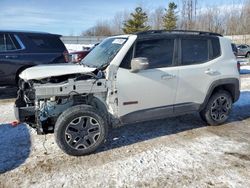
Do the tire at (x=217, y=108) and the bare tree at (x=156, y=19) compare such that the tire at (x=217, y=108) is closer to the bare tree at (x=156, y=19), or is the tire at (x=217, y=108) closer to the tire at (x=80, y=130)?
the tire at (x=80, y=130)

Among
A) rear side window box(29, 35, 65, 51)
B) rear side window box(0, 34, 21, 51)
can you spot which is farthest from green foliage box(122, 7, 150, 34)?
rear side window box(0, 34, 21, 51)

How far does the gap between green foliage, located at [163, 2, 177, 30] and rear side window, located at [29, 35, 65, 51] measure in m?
39.0

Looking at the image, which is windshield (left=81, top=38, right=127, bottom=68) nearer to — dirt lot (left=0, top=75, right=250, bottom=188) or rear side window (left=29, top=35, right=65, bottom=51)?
dirt lot (left=0, top=75, right=250, bottom=188)

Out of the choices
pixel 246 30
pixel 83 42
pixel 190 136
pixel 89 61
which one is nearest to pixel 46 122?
pixel 89 61

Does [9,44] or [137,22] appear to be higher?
[137,22]

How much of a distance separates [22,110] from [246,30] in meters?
47.3

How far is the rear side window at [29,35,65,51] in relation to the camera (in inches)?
328

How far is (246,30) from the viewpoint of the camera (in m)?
45.2

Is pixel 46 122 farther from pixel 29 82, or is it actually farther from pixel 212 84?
pixel 212 84

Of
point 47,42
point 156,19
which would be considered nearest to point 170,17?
point 156,19

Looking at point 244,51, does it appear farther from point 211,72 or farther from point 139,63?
point 139,63

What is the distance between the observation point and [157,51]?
4.87 meters

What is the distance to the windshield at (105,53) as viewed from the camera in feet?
15.4

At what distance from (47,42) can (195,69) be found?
510 centimetres
